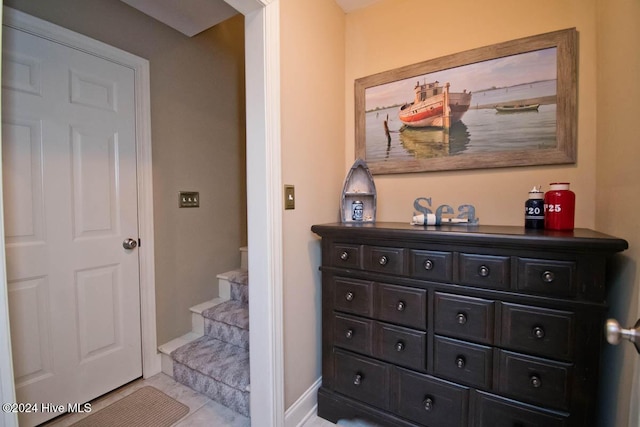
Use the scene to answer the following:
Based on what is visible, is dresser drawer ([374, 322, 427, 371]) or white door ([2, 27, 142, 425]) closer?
dresser drawer ([374, 322, 427, 371])

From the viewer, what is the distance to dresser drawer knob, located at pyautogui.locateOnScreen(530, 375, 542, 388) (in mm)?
1063

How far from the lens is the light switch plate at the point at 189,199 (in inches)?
85.3

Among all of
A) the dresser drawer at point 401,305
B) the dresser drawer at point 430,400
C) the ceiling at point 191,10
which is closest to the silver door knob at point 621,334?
the dresser drawer at point 401,305

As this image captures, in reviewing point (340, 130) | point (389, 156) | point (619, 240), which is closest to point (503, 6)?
point (389, 156)

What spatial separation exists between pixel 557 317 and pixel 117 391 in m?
2.56

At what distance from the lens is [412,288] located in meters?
1.29

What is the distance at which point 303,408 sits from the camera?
1.53m

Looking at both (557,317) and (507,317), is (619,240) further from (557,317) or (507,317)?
(507,317)

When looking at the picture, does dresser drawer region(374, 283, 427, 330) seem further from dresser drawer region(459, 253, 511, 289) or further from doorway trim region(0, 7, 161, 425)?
doorway trim region(0, 7, 161, 425)

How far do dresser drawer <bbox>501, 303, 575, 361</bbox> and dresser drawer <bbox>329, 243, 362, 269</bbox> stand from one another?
2.19 feet

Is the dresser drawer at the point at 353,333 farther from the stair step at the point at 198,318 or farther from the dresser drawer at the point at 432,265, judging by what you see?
the stair step at the point at 198,318

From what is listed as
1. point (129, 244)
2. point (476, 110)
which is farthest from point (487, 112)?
point (129, 244)

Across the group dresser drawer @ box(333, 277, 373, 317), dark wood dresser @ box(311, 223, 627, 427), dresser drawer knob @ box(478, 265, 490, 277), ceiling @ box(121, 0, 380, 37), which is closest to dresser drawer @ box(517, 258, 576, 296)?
dark wood dresser @ box(311, 223, 627, 427)

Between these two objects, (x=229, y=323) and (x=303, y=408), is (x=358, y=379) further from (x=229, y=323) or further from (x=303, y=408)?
(x=229, y=323)
